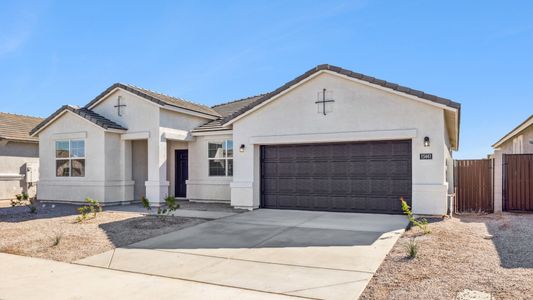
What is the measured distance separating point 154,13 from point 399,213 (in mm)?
10100

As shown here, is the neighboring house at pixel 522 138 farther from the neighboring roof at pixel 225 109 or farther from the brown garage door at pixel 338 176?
the neighboring roof at pixel 225 109

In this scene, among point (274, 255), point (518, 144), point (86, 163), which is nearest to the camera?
point (274, 255)

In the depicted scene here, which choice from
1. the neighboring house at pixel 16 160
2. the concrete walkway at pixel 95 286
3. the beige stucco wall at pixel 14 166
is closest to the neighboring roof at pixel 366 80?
the concrete walkway at pixel 95 286

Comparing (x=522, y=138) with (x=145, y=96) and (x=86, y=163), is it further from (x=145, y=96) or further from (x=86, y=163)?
(x=86, y=163)

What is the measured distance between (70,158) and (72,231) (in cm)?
778

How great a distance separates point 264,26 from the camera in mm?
12695

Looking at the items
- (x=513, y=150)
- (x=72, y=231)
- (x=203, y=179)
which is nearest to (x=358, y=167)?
(x=203, y=179)

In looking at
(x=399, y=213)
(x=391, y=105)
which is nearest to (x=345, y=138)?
(x=391, y=105)

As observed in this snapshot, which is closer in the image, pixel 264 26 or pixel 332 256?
pixel 332 256

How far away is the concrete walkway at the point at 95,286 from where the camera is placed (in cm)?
513

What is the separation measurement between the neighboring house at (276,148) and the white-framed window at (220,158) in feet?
0.15

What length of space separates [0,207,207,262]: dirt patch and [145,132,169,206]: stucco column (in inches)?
83.8

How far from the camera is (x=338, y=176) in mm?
12430

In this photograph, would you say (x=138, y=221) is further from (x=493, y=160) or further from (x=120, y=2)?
(x=493, y=160)
